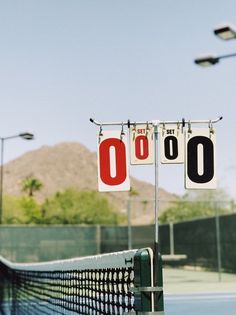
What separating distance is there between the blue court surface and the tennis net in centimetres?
435

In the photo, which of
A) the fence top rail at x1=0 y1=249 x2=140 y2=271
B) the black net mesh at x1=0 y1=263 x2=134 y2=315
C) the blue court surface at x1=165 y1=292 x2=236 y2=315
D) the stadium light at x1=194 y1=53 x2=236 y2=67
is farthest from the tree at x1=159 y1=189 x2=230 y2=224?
the fence top rail at x1=0 y1=249 x2=140 y2=271

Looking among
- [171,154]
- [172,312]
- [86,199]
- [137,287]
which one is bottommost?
[172,312]

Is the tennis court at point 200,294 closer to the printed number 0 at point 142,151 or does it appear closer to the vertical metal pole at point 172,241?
the vertical metal pole at point 172,241

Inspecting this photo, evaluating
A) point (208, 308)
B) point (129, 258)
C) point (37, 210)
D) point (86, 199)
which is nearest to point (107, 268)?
point (129, 258)

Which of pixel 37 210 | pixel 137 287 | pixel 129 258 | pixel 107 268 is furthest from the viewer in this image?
pixel 37 210

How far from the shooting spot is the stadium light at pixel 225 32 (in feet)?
37.9

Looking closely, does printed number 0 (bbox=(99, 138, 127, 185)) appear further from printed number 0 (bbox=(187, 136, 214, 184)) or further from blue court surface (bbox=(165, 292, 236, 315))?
blue court surface (bbox=(165, 292, 236, 315))

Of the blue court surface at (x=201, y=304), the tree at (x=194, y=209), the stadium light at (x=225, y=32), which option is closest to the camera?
the stadium light at (x=225, y=32)

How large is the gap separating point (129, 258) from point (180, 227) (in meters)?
34.0

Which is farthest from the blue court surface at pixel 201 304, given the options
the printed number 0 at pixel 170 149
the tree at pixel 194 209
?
the tree at pixel 194 209

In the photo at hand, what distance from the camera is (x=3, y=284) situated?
774 inches

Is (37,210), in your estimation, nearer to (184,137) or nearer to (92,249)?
(92,249)

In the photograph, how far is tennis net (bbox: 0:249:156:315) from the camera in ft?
19.3

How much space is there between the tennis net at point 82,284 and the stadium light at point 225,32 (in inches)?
171
